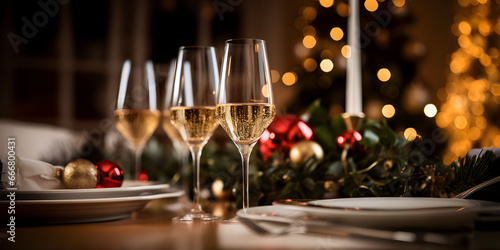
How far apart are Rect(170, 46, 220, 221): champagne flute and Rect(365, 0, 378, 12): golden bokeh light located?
2205 millimetres

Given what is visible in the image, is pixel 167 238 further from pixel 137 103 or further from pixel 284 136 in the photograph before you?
pixel 137 103

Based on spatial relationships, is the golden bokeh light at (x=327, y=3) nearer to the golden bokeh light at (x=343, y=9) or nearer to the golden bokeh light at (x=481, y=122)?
the golden bokeh light at (x=343, y=9)

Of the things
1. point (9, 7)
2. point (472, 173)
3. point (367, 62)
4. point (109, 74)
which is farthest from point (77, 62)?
point (472, 173)

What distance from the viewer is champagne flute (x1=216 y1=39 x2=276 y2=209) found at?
0.72m

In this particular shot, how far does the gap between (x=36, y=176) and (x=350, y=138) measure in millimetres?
567

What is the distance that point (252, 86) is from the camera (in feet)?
2.39

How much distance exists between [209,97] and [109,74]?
124 inches

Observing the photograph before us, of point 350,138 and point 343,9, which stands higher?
point 343,9

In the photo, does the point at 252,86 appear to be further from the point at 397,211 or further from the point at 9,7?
the point at 9,7

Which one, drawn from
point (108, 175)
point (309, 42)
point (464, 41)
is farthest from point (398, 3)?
point (108, 175)

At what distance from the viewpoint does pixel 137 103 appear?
1.16 meters

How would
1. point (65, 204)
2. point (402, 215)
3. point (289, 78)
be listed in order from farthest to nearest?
1. point (289, 78)
2. point (65, 204)
3. point (402, 215)

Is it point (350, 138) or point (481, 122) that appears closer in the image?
point (350, 138)

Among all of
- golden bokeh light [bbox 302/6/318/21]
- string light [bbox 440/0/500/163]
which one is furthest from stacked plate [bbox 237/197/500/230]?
golden bokeh light [bbox 302/6/318/21]
